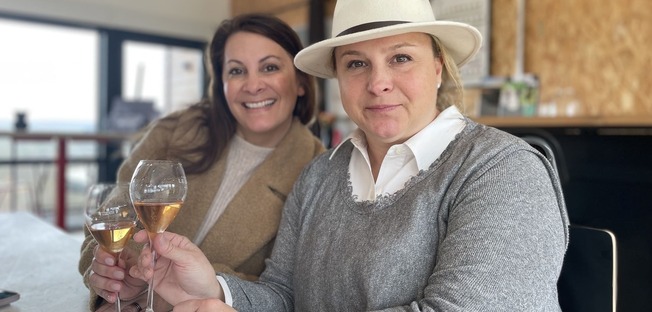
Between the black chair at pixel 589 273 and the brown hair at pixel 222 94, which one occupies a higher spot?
the brown hair at pixel 222 94

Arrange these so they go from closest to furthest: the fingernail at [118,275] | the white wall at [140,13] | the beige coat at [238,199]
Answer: the fingernail at [118,275] → the beige coat at [238,199] → the white wall at [140,13]

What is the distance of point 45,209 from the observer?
6.21m

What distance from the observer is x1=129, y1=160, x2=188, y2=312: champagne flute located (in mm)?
933

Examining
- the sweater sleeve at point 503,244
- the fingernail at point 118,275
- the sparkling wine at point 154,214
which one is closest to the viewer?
the sweater sleeve at point 503,244

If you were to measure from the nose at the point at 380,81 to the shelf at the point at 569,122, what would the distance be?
2535 millimetres

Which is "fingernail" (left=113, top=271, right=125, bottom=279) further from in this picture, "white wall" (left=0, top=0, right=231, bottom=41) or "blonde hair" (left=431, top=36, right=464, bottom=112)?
"white wall" (left=0, top=0, right=231, bottom=41)

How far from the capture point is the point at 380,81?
1104 millimetres

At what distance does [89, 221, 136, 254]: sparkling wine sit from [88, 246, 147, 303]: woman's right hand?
53 mm

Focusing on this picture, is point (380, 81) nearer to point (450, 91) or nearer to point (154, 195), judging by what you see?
point (450, 91)

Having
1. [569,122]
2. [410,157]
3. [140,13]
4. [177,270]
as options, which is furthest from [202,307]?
[140,13]

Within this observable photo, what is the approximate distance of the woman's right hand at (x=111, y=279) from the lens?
1053 mm

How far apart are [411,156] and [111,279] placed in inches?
26.1

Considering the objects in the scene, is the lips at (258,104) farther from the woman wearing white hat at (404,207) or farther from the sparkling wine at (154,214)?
the sparkling wine at (154,214)

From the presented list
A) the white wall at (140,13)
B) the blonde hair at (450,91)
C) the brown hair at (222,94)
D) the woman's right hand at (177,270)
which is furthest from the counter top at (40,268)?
the white wall at (140,13)
